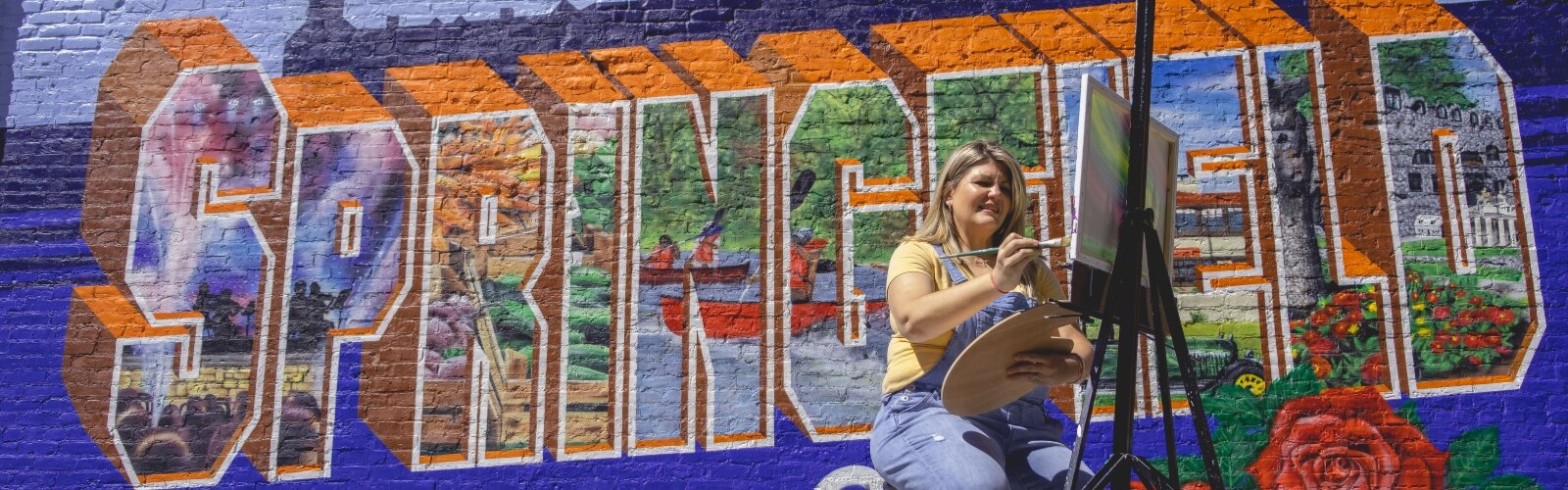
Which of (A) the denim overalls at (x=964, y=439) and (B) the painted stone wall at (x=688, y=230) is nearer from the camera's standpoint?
(A) the denim overalls at (x=964, y=439)

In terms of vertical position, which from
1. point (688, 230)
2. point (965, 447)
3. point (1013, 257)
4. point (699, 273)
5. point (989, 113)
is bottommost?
point (965, 447)

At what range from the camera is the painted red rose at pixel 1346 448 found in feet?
15.8

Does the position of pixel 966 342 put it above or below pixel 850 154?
below

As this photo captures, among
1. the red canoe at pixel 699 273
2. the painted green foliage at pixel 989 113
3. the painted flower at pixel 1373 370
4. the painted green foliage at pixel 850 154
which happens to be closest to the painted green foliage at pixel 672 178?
the red canoe at pixel 699 273

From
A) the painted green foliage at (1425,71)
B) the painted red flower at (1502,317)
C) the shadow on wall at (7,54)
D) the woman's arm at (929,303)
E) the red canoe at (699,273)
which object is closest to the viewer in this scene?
the woman's arm at (929,303)

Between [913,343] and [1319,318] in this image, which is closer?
[913,343]

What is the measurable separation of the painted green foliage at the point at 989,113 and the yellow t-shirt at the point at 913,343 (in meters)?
2.61

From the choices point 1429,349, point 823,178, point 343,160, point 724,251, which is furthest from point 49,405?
point 1429,349

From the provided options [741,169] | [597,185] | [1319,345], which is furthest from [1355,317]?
[597,185]

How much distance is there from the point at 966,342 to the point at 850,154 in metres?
2.76

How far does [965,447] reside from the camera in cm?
249

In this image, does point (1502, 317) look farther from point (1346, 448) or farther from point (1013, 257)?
point (1013, 257)

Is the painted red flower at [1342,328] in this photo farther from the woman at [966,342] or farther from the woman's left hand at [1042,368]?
the woman's left hand at [1042,368]

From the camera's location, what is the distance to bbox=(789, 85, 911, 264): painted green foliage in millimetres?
5258
